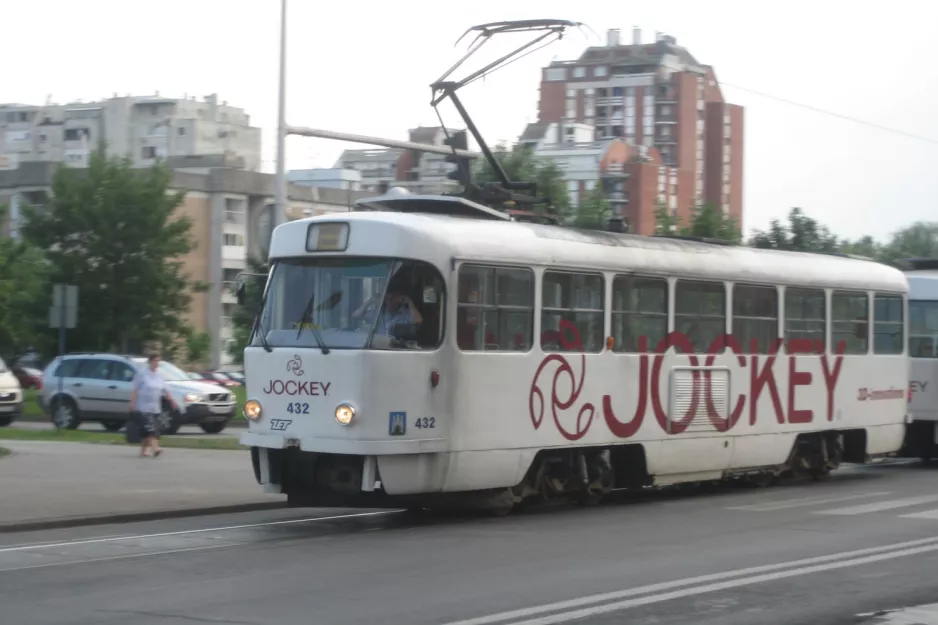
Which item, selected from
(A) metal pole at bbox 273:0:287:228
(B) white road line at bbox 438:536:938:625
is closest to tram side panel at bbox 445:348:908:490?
(B) white road line at bbox 438:536:938:625

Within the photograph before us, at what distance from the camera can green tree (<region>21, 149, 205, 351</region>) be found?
4966 cm

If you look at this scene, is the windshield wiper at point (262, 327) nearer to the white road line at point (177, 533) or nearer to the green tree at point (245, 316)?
the white road line at point (177, 533)

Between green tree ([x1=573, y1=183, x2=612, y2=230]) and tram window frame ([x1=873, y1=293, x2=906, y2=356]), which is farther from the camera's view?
green tree ([x1=573, y1=183, x2=612, y2=230])

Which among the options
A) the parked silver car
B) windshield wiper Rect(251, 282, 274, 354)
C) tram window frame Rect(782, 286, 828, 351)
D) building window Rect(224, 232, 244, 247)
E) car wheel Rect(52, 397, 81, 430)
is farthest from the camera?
building window Rect(224, 232, 244, 247)

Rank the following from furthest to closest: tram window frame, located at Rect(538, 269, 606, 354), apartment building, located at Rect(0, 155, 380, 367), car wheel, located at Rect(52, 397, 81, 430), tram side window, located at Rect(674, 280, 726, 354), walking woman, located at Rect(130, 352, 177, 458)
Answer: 1. apartment building, located at Rect(0, 155, 380, 367)
2. car wheel, located at Rect(52, 397, 81, 430)
3. walking woman, located at Rect(130, 352, 177, 458)
4. tram side window, located at Rect(674, 280, 726, 354)
5. tram window frame, located at Rect(538, 269, 606, 354)

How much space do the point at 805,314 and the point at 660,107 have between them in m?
119

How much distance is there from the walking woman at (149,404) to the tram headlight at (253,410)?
8.64 meters

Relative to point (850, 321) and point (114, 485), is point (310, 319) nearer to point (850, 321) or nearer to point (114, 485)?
point (114, 485)

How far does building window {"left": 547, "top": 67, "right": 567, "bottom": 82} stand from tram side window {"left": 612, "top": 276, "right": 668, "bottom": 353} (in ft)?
421

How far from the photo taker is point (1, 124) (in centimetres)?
15812

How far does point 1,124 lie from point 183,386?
444 ft

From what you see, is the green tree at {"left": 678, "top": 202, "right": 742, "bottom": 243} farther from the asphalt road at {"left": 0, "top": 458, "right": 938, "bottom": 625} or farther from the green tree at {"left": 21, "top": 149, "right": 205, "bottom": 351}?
the asphalt road at {"left": 0, "top": 458, "right": 938, "bottom": 625}

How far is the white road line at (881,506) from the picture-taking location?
15.6 meters

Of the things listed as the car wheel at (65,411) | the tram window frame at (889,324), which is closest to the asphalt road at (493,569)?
the tram window frame at (889,324)
